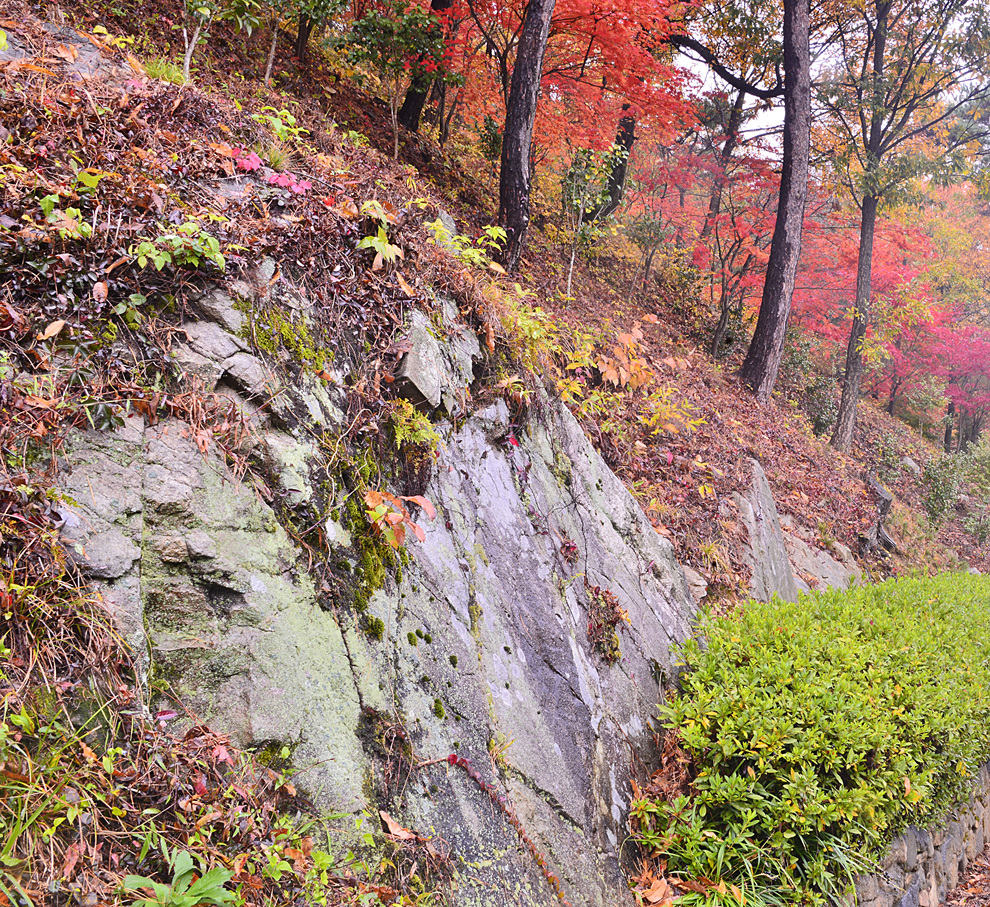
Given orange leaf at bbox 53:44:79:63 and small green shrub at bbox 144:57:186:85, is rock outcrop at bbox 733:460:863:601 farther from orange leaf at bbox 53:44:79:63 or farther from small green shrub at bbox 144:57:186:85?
orange leaf at bbox 53:44:79:63

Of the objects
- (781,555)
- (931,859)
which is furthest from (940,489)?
(931,859)

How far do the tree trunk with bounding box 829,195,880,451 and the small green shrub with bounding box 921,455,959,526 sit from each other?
249 centimetres

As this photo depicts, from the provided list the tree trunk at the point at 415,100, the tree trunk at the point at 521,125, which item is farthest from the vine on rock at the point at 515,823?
the tree trunk at the point at 415,100

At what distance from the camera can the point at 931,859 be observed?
4.19 metres

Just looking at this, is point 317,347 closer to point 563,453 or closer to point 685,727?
point 563,453

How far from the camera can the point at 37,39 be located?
3.65m

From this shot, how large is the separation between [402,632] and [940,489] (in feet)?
55.2

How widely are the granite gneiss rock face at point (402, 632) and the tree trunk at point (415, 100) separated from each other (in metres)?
6.55

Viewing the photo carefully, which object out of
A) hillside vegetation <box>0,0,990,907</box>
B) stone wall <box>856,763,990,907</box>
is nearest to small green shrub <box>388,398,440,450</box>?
hillside vegetation <box>0,0,990,907</box>

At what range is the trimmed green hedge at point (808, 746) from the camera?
3.31 meters

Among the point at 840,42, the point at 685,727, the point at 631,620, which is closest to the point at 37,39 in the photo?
the point at 631,620

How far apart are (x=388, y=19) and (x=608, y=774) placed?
28.6 feet

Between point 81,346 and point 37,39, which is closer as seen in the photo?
point 81,346

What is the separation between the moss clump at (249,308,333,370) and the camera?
9.39 ft
